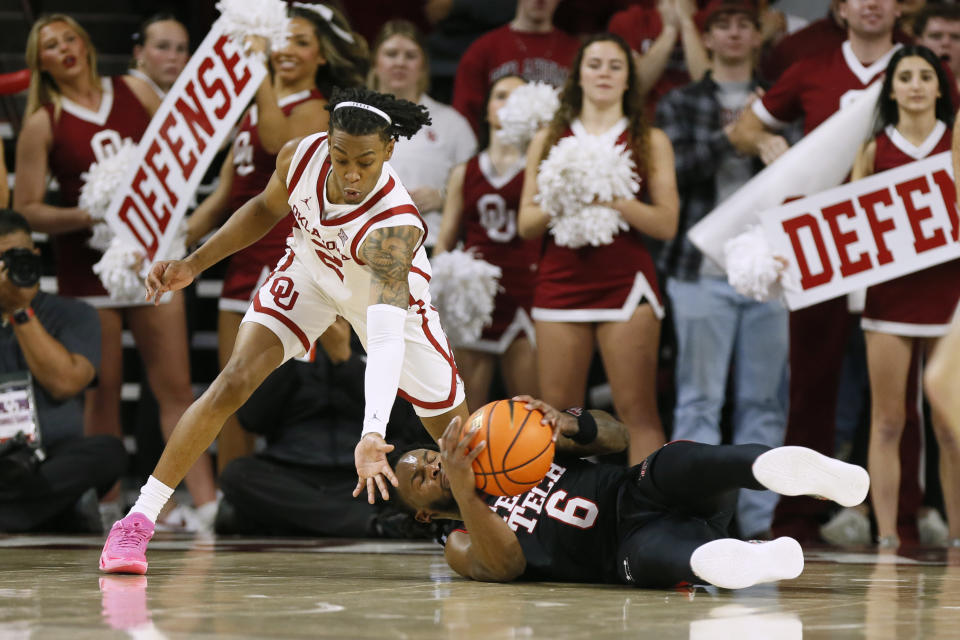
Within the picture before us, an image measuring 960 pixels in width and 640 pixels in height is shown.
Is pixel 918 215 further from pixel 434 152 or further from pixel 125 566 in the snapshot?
pixel 125 566

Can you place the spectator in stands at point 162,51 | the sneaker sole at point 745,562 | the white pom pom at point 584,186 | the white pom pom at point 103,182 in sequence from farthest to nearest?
the spectator in stands at point 162,51, the white pom pom at point 103,182, the white pom pom at point 584,186, the sneaker sole at point 745,562

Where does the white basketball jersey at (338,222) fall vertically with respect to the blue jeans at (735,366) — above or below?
above

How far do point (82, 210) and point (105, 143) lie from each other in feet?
1.28

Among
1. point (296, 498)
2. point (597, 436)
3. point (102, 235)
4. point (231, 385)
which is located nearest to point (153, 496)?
point (231, 385)

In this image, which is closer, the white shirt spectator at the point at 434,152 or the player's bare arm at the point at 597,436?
the player's bare arm at the point at 597,436

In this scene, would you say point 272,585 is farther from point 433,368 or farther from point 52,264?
point 52,264

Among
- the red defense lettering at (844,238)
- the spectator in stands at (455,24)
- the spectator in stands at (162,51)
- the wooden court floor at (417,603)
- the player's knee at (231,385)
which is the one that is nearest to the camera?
the wooden court floor at (417,603)

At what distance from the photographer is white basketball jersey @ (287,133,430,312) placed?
12.6 ft

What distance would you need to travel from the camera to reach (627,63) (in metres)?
5.62

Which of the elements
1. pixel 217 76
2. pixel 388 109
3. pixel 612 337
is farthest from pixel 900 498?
pixel 217 76

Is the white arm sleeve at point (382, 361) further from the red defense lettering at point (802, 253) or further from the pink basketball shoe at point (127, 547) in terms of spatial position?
the red defense lettering at point (802, 253)

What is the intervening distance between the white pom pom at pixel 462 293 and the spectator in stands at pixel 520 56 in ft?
3.51

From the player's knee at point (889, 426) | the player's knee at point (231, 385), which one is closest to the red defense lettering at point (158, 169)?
the player's knee at point (231, 385)

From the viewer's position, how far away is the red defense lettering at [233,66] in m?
5.89
